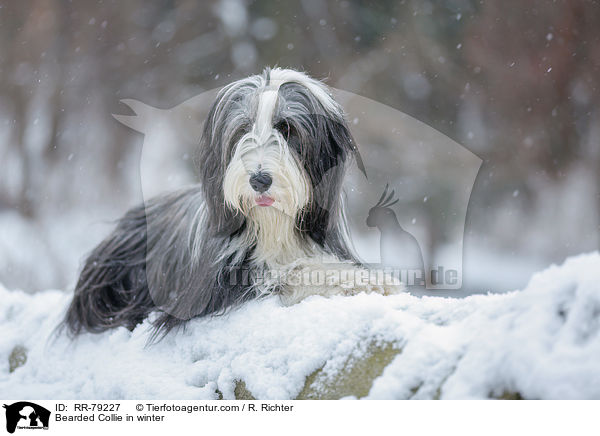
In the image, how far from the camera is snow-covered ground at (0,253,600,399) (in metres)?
1.33

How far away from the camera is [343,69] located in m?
4.00

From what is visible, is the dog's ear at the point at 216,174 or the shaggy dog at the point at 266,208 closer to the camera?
the shaggy dog at the point at 266,208

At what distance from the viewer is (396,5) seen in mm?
4148

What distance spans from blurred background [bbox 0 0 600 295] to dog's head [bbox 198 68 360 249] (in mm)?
1796

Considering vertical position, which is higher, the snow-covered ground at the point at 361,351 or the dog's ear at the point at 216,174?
the dog's ear at the point at 216,174

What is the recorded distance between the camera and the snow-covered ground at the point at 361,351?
1329mm

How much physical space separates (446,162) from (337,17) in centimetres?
116
